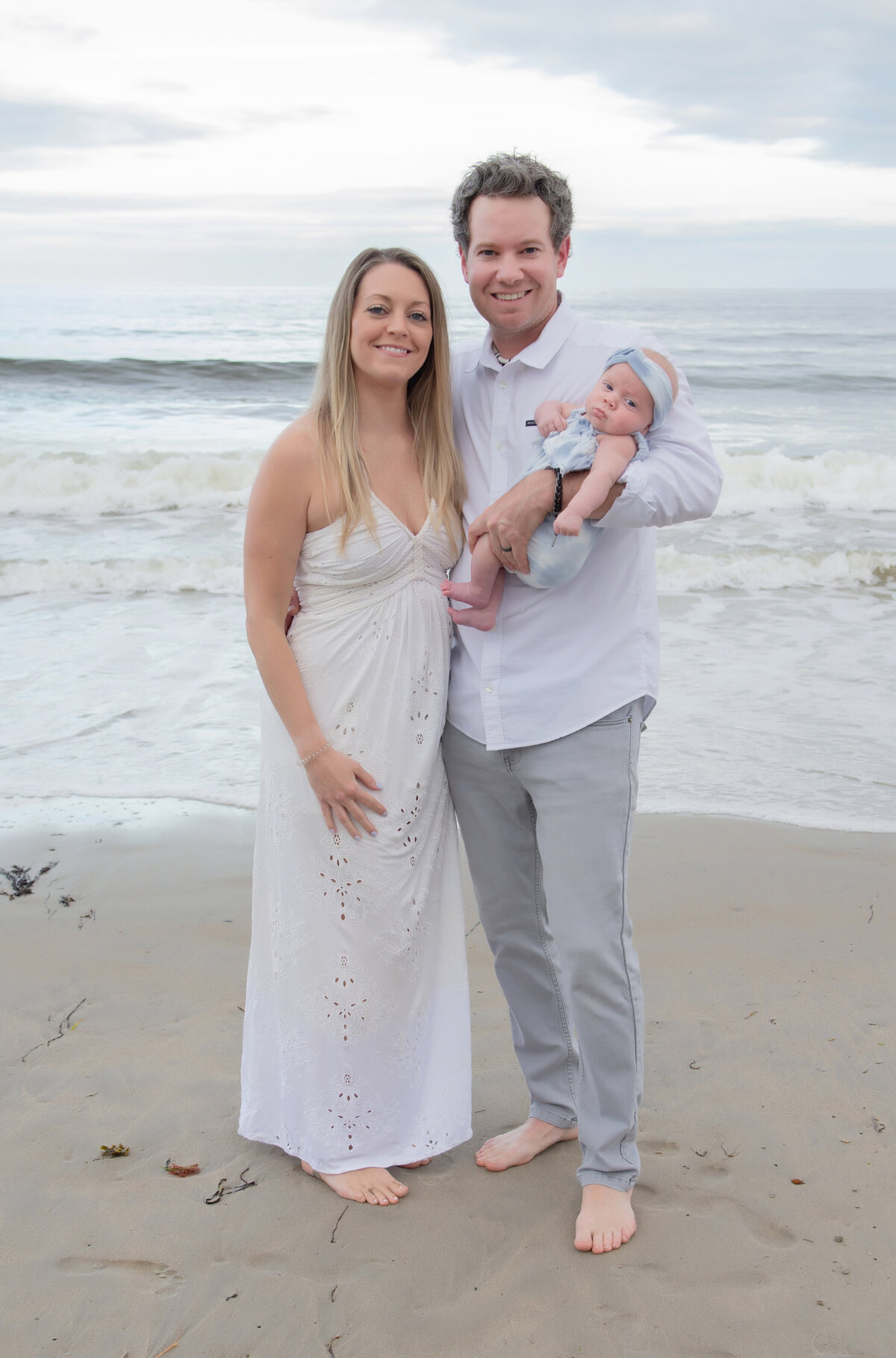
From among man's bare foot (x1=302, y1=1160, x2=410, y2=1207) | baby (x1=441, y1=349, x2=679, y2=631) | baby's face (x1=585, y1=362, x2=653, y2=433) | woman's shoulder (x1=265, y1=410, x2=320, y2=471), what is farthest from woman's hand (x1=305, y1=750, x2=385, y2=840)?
baby's face (x1=585, y1=362, x2=653, y2=433)

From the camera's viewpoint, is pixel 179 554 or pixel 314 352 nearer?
pixel 179 554

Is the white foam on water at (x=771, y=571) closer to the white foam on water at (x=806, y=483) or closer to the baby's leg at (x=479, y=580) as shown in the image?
the white foam on water at (x=806, y=483)

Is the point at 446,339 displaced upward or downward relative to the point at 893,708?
upward

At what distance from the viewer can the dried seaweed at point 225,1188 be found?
243 centimetres

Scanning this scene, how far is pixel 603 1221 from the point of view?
230cm

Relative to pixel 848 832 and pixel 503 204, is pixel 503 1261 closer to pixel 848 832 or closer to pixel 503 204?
pixel 503 204

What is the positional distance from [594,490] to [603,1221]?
1.56m

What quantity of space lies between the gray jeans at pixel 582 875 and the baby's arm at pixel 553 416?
0.62m

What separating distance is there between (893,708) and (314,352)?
64.3 feet

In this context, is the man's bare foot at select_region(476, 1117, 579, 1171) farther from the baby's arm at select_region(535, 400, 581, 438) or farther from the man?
the baby's arm at select_region(535, 400, 581, 438)

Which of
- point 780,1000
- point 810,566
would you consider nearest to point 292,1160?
point 780,1000

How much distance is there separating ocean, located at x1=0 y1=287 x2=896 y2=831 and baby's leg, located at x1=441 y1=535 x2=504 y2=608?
7.94 feet

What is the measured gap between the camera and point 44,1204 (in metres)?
2.39

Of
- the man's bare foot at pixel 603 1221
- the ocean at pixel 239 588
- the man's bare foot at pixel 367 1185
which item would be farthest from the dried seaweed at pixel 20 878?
the man's bare foot at pixel 603 1221
